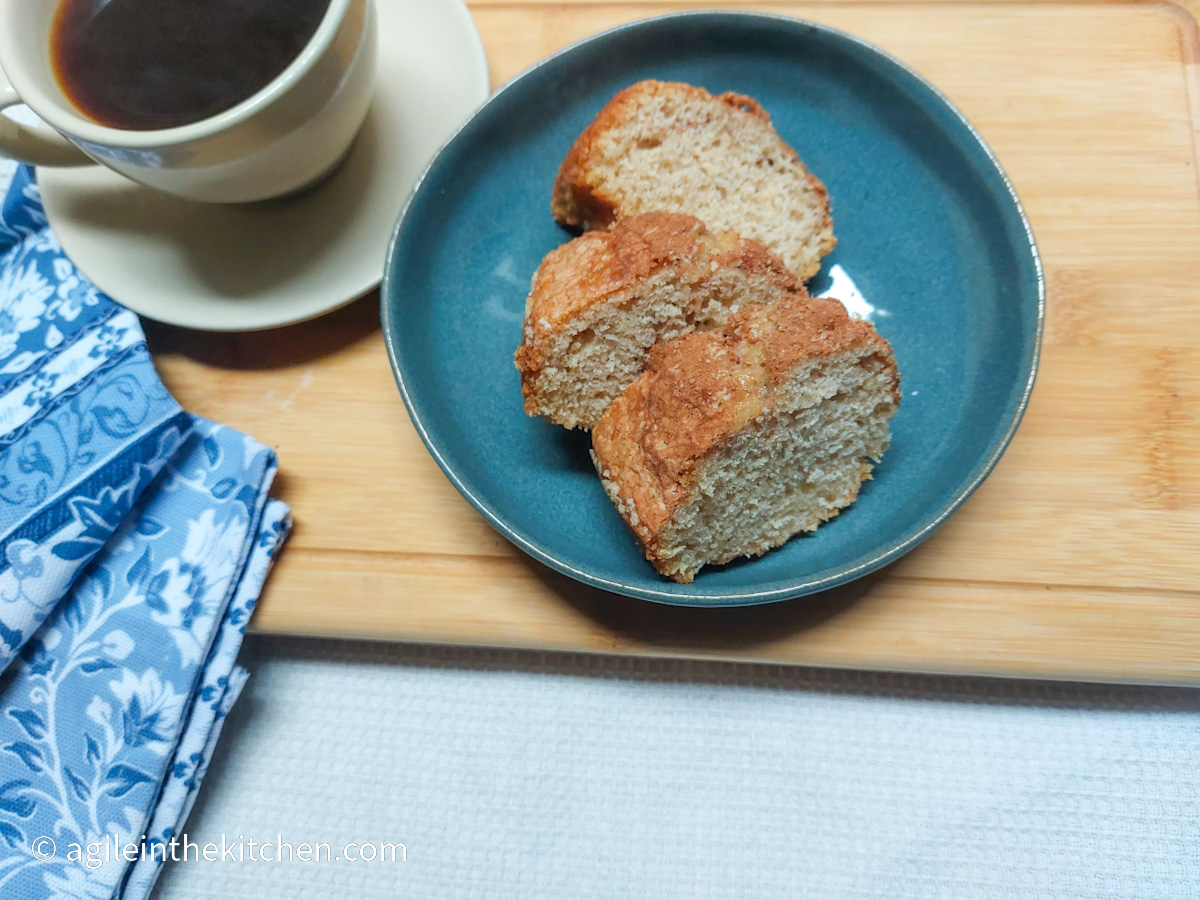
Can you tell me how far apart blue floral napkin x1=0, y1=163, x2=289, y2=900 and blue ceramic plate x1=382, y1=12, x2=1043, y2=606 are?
352 millimetres

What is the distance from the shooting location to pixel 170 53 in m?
1.13

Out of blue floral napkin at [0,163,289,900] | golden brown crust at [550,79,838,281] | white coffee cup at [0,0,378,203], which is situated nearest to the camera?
white coffee cup at [0,0,378,203]

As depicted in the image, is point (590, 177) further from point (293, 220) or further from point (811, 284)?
point (293, 220)

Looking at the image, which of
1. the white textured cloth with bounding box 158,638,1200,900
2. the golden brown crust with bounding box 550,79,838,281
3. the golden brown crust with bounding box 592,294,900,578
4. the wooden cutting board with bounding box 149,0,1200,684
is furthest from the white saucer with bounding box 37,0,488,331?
the white textured cloth with bounding box 158,638,1200,900

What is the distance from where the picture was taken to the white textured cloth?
1.23m

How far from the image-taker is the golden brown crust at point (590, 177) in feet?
4.11

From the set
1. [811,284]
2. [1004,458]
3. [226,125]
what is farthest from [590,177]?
[1004,458]

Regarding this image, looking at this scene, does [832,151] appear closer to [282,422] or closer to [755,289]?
[755,289]

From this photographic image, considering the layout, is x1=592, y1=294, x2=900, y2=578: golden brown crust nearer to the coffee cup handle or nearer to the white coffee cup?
the white coffee cup

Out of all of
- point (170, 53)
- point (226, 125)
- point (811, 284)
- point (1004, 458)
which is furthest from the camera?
point (811, 284)

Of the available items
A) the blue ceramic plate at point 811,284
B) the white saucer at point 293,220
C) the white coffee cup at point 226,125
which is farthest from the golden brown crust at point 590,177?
the white coffee cup at point 226,125

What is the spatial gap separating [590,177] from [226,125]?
1.70ft

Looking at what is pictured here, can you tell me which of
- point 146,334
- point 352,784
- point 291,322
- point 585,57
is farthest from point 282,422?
point 585,57

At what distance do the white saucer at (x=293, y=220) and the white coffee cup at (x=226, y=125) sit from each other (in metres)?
0.12
